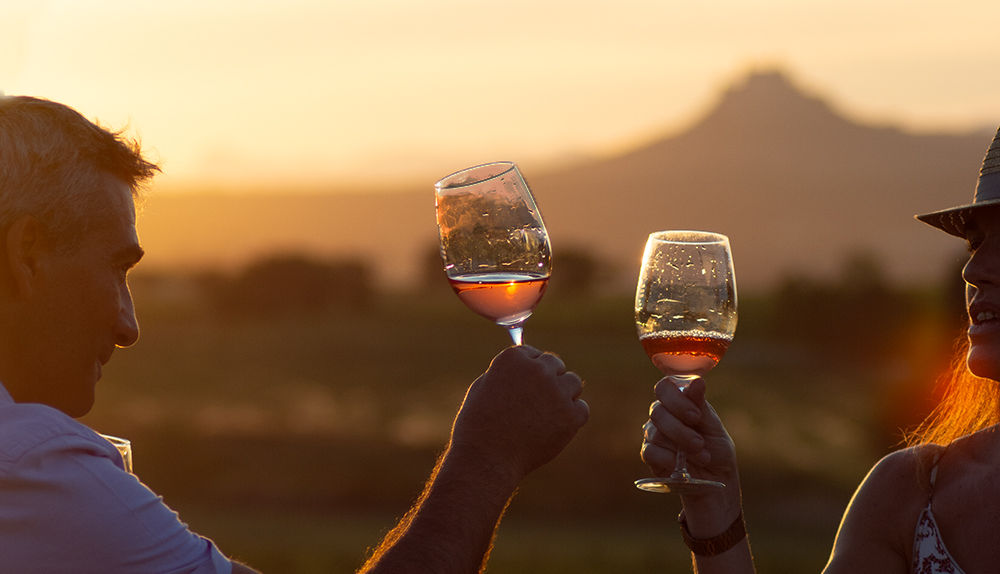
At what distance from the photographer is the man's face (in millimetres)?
2186

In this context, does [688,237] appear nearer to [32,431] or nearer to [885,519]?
[885,519]

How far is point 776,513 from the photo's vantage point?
116ft

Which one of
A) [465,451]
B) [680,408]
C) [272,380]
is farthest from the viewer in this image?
[272,380]

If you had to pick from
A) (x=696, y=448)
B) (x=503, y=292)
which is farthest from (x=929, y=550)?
(x=503, y=292)

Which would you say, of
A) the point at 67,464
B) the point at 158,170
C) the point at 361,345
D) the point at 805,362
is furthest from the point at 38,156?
the point at 805,362

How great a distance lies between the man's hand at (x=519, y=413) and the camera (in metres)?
2.40

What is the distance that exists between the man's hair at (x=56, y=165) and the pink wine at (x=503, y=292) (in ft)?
3.12

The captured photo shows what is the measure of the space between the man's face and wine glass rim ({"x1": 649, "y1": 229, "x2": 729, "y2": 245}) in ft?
4.91

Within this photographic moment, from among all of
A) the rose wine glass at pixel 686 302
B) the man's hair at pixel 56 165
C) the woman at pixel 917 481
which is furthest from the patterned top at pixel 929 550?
the man's hair at pixel 56 165

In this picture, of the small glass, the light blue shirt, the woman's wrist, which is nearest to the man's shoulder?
the light blue shirt

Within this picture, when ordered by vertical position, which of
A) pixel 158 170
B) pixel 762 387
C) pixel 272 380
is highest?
pixel 158 170

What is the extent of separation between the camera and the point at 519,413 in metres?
2.45

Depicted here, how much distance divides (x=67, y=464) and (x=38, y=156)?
29.3 inches

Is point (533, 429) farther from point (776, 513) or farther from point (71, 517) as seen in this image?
point (776, 513)
